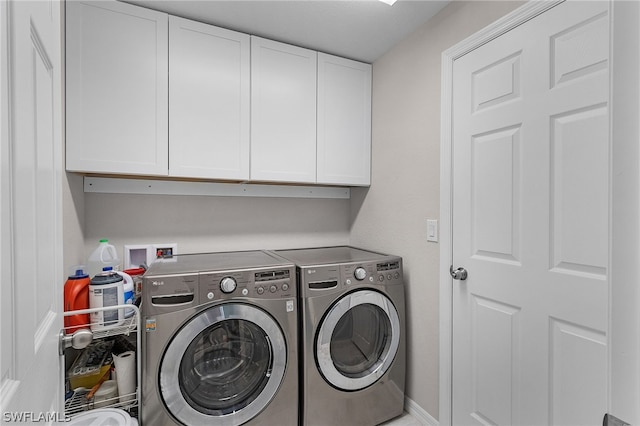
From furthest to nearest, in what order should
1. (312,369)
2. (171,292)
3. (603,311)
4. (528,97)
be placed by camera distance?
(312,369) → (171,292) → (528,97) → (603,311)

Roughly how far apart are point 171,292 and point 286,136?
119 cm

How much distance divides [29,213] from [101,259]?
1.49 m

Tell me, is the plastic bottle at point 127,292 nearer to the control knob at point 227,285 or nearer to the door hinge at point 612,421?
the control knob at point 227,285

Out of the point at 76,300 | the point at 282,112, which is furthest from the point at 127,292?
the point at 282,112

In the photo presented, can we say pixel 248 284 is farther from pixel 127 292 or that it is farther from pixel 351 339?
pixel 351 339

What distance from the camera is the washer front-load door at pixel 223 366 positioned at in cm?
145

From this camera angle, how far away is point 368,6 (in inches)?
67.6

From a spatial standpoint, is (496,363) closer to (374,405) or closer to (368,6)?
(374,405)

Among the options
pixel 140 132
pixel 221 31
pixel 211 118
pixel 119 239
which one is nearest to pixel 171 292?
pixel 119 239

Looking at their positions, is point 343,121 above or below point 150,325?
above

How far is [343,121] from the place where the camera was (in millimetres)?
2268

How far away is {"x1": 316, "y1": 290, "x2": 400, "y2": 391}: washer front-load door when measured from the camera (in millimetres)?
1731

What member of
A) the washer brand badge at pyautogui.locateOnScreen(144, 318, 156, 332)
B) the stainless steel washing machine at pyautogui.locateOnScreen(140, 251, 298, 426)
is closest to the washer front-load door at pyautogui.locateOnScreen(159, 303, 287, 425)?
the stainless steel washing machine at pyautogui.locateOnScreen(140, 251, 298, 426)

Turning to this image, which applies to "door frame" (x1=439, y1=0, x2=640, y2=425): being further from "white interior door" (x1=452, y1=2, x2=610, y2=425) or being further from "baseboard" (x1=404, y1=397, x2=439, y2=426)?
"baseboard" (x1=404, y1=397, x2=439, y2=426)
